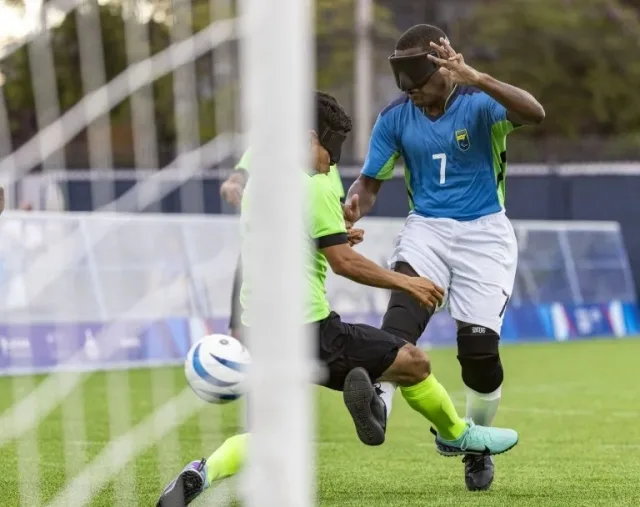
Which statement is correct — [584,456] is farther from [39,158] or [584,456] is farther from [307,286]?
[39,158]

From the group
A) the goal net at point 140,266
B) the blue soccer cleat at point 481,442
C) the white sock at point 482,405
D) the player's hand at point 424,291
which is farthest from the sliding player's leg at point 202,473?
the white sock at point 482,405

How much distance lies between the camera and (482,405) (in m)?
7.43

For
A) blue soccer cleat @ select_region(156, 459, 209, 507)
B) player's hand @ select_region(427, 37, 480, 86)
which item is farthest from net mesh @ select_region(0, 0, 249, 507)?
player's hand @ select_region(427, 37, 480, 86)

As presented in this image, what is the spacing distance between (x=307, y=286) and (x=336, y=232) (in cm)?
26

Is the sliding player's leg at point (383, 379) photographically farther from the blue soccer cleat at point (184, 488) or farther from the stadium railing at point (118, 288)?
the stadium railing at point (118, 288)

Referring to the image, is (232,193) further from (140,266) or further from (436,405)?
(140,266)

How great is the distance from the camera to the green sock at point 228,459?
6031mm

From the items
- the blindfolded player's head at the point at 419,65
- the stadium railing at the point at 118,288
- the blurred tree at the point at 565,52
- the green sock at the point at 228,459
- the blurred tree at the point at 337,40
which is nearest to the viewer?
the green sock at the point at 228,459

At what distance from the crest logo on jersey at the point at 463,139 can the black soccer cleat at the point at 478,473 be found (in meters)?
1.51

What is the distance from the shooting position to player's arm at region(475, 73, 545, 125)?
659 cm

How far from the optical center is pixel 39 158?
10133mm

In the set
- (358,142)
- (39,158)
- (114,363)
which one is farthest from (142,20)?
(358,142)

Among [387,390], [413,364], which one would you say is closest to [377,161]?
[387,390]

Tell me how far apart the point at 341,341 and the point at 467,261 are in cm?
118
